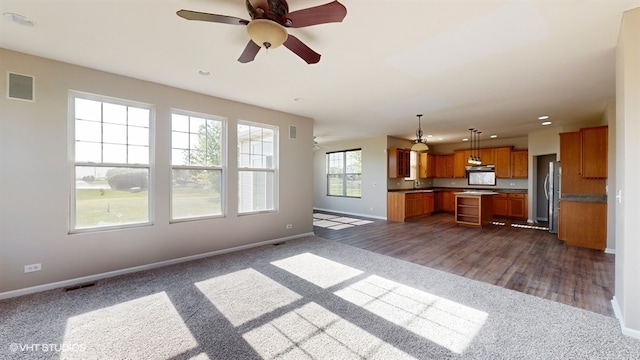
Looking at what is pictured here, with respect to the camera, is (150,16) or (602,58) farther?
(602,58)

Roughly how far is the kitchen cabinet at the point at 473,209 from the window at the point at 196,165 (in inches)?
259

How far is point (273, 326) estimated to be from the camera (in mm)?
2305

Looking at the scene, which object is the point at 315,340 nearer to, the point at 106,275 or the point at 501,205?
the point at 106,275

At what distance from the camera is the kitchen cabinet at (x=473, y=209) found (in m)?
7.00

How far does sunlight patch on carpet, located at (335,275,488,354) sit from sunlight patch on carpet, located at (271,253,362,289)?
292 millimetres

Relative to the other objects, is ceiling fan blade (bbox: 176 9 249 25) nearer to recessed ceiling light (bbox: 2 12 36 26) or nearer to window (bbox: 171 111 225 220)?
recessed ceiling light (bbox: 2 12 36 26)

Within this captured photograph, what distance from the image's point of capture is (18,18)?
2322 millimetres

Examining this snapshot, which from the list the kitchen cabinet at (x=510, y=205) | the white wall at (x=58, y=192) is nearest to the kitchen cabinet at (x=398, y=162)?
the kitchen cabinet at (x=510, y=205)

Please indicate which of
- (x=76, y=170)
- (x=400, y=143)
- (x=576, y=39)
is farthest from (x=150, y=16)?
(x=400, y=143)

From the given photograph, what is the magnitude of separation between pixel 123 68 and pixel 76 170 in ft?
4.84

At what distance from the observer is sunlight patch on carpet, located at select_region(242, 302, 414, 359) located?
1.94m

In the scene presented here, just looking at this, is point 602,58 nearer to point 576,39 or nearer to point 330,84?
point 576,39

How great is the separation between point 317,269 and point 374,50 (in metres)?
2.98

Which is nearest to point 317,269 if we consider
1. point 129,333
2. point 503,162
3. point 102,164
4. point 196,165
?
point 129,333
